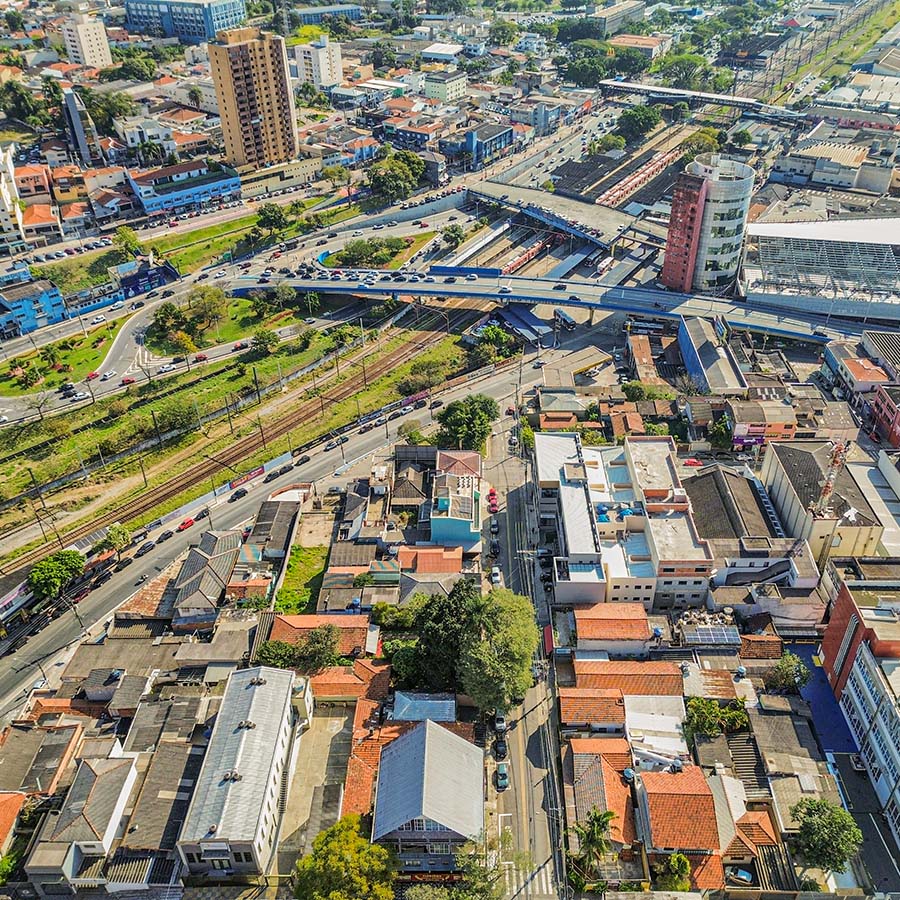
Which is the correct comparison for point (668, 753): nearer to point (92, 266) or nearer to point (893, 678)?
point (893, 678)

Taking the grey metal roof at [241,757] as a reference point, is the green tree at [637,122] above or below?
above

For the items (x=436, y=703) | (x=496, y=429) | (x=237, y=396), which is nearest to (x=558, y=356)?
(x=496, y=429)

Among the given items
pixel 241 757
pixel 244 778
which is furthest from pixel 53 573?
pixel 244 778

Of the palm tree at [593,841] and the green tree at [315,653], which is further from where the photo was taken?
the green tree at [315,653]

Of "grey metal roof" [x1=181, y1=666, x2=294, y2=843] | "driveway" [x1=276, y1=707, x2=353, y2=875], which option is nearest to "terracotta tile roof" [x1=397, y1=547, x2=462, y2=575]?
"driveway" [x1=276, y1=707, x2=353, y2=875]

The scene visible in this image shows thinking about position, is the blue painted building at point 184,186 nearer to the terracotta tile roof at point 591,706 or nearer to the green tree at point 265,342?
the green tree at point 265,342

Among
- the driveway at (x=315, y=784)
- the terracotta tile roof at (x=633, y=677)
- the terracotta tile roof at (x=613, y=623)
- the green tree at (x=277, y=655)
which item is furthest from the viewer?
the terracotta tile roof at (x=613, y=623)

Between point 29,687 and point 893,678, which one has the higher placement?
point 893,678

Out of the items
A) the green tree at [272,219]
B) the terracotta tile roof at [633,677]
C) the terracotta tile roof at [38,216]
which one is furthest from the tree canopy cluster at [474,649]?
the terracotta tile roof at [38,216]
